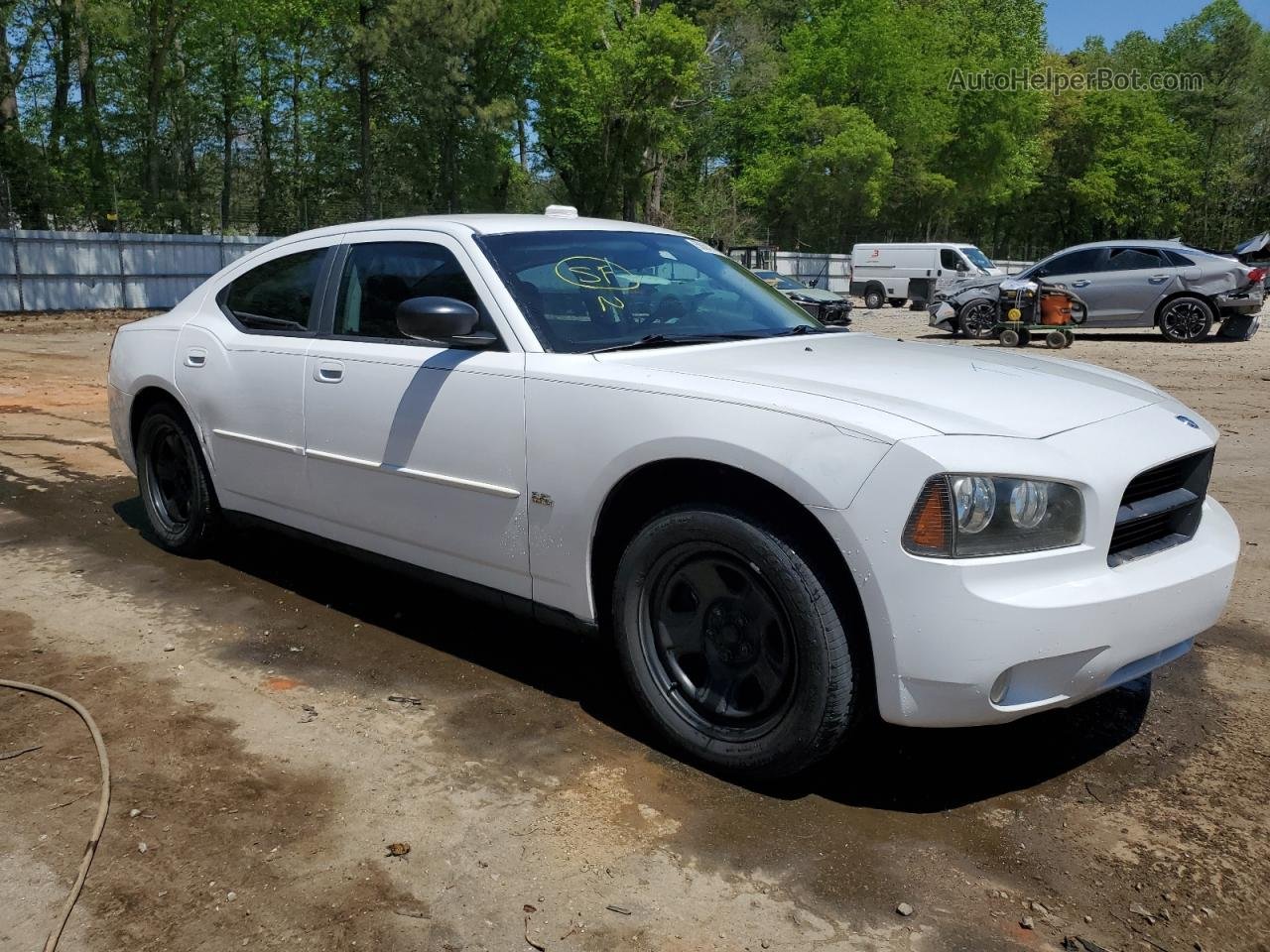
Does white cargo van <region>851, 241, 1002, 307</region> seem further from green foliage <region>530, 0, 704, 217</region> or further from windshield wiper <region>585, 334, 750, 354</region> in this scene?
windshield wiper <region>585, 334, 750, 354</region>

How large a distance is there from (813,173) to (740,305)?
48559 millimetres

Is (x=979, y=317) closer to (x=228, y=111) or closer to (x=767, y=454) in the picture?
(x=767, y=454)

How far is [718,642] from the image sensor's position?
10.3 feet

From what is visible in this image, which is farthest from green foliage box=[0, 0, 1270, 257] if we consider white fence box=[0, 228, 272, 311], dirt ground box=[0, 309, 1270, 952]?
dirt ground box=[0, 309, 1270, 952]

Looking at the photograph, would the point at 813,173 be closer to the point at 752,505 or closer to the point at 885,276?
the point at 885,276

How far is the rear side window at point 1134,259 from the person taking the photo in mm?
18438

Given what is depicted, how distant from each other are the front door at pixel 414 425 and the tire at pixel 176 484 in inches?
39.6

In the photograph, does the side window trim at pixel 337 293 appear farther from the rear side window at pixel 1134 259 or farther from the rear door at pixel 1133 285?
the rear side window at pixel 1134 259

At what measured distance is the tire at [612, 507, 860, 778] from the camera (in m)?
2.84

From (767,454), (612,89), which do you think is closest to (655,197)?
(612,89)

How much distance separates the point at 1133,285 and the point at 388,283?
688 inches

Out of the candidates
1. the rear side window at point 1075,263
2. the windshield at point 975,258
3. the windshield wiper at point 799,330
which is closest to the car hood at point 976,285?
the rear side window at point 1075,263

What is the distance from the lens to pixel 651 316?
3820mm
